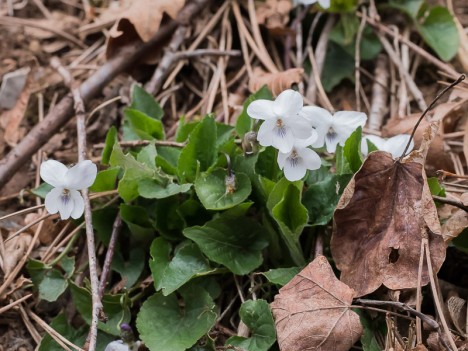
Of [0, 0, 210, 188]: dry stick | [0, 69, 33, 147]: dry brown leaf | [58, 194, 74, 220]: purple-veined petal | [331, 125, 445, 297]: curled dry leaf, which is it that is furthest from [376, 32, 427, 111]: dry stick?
[0, 69, 33, 147]: dry brown leaf

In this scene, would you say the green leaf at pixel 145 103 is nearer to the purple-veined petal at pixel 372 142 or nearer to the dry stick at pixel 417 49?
the purple-veined petal at pixel 372 142

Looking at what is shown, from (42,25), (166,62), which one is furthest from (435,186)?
(42,25)

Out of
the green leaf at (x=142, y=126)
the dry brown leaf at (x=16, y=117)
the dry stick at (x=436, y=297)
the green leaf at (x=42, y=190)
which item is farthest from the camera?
the dry brown leaf at (x=16, y=117)

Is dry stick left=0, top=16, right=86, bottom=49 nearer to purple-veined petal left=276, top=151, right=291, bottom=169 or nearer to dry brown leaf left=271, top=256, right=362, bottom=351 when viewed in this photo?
purple-veined petal left=276, top=151, right=291, bottom=169

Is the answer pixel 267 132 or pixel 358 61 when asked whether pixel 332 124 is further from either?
pixel 358 61

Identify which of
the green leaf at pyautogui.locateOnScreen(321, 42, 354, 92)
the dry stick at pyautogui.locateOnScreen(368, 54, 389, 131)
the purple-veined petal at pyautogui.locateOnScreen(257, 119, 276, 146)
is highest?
the purple-veined petal at pyautogui.locateOnScreen(257, 119, 276, 146)

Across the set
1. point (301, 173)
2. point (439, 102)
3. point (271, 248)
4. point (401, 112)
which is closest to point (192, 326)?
point (271, 248)

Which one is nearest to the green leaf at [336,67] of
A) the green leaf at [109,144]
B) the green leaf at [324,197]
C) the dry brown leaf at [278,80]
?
the dry brown leaf at [278,80]
